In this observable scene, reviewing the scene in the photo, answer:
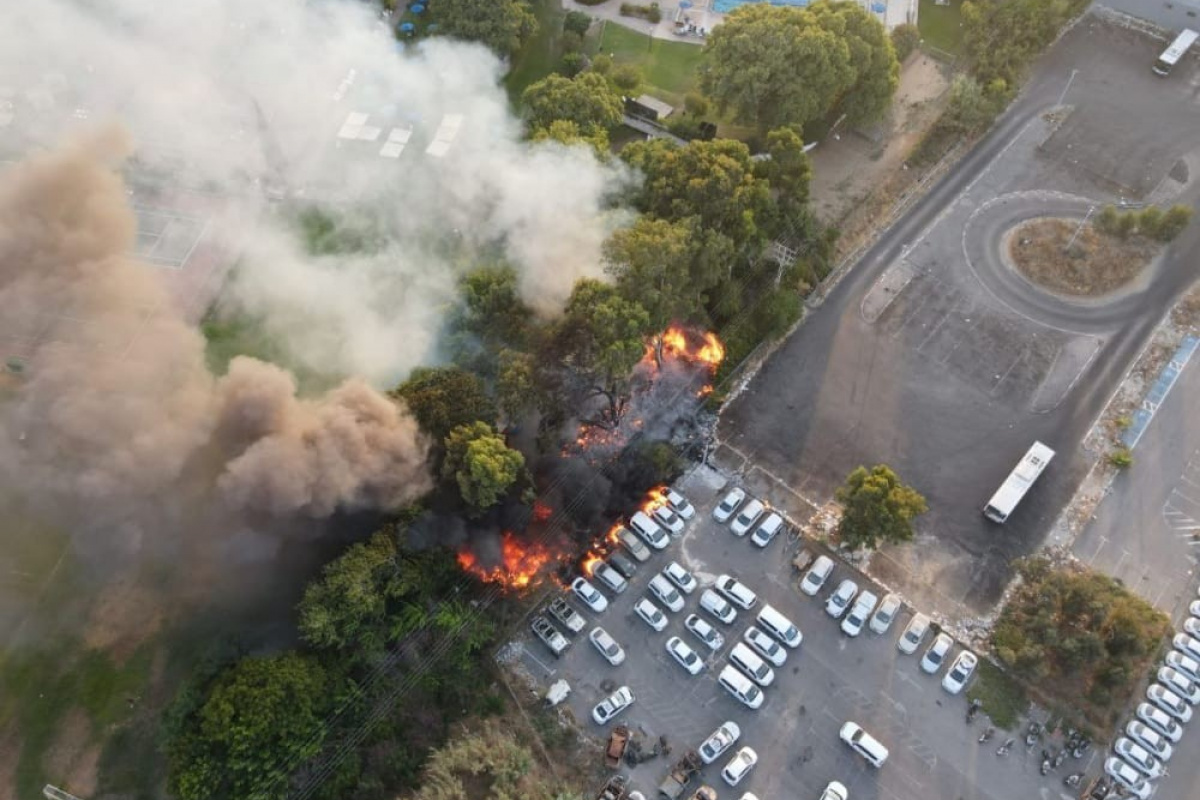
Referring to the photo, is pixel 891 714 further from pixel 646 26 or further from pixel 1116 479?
pixel 646 26

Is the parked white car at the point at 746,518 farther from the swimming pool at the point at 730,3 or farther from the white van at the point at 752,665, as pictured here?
the swimming pool at the point at 730,3

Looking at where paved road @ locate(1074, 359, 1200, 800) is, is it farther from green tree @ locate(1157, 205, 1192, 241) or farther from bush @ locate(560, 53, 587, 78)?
bush @ locate(560, 53, 587, 78)

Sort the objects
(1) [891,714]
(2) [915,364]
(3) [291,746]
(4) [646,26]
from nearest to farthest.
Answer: (3) [291,746] < (1) [891,714] < (2) [915,364] < (4) [646,26]

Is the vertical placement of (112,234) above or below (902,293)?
below

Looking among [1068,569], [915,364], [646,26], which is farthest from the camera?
[646,26]

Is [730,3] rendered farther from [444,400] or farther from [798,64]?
[444,400]

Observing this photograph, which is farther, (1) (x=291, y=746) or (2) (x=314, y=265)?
(2) (x=314, y=265)

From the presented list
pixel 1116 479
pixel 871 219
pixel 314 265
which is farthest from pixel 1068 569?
pixel 314 265

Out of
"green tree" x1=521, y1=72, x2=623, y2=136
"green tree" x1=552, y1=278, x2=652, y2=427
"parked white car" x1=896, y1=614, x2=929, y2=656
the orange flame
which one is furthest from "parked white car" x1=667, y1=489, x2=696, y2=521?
"green tree" x1=521, y1=72, x2=623, y2=136
